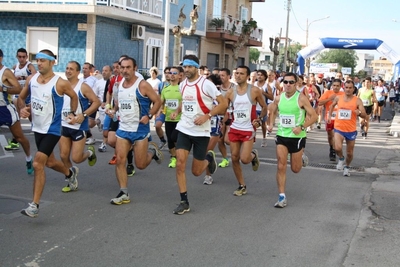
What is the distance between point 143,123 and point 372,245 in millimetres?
3198

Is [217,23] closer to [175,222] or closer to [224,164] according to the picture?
[224,164]

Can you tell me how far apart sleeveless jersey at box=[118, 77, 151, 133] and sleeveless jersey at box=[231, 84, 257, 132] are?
147 cm

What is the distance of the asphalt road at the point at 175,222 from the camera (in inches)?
207

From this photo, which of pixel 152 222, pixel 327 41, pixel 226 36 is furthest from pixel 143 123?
pixel 226 36

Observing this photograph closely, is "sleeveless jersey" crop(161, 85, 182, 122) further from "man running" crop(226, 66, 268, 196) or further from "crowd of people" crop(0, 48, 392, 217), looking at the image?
"man running" crop(226, 66, 268, 196)

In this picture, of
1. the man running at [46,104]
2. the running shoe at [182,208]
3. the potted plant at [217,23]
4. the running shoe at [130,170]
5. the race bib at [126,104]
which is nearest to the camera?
the man running at [46,104]

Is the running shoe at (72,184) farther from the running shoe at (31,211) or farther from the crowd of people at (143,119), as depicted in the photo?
the running shoe at (31,211)

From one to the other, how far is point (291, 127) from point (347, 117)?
2986 mm

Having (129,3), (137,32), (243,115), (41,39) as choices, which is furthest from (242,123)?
(137,32)

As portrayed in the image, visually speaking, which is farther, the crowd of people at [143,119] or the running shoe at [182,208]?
the running shoe at [182,208]

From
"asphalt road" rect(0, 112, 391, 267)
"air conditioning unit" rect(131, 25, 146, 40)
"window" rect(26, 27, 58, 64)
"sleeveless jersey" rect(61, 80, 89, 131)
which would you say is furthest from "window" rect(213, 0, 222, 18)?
"sleeveless jersey" rect(61, 80, 89, 131)

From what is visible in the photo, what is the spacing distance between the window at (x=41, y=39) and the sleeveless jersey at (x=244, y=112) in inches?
695

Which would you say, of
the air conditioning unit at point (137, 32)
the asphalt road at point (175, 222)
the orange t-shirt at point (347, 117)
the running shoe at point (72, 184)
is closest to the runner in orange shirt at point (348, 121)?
the orange t-shirt at point (347, 117)

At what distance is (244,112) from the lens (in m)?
8.20
